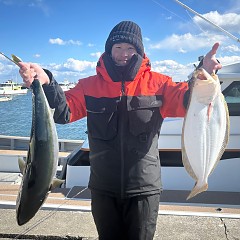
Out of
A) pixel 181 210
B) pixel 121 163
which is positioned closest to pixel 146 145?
pixel 121 163

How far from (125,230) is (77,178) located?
4.13m

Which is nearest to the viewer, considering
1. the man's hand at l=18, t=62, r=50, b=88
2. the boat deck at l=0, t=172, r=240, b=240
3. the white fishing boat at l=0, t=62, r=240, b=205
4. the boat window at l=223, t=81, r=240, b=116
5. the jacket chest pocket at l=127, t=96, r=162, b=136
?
the man's hand at l=18, t=62, r=50, b=88

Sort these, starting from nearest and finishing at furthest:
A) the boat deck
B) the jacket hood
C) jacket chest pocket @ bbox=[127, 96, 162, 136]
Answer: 1. jacket chest pocket @ bbox=[127, 96, 162, 136]
2. the jacket hood
3. the boat deck

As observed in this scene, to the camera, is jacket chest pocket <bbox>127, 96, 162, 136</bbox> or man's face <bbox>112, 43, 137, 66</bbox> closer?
jacket chest pocket <bbox>127, 96, 162, 136</bbox>

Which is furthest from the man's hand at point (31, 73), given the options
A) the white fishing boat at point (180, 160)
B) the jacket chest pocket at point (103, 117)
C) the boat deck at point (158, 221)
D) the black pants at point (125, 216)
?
the white fishing boat at point (180, 160)

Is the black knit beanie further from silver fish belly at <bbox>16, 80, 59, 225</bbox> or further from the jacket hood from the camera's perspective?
silver fish belly at <bbox>16, 80, 59, 225</bbox>

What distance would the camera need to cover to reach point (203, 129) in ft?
7.55

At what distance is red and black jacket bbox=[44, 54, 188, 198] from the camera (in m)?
2.59

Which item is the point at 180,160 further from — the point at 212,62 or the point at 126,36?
Answer: the point at 212,62

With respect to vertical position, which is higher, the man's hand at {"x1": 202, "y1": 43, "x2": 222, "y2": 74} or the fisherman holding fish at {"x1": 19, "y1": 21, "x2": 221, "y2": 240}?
the man's hand at {"x1": 202, "y1": 43, "x2": 222, "y2": 74}

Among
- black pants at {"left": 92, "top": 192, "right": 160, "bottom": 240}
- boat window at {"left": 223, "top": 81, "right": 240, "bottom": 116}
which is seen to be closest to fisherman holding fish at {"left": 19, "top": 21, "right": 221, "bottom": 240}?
black pants at {"left": 92, "top": 192, "right": 160, "bottom": 240}

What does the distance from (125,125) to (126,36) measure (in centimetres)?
72

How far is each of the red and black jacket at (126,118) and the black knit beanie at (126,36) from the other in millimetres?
111

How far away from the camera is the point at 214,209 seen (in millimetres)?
4496
